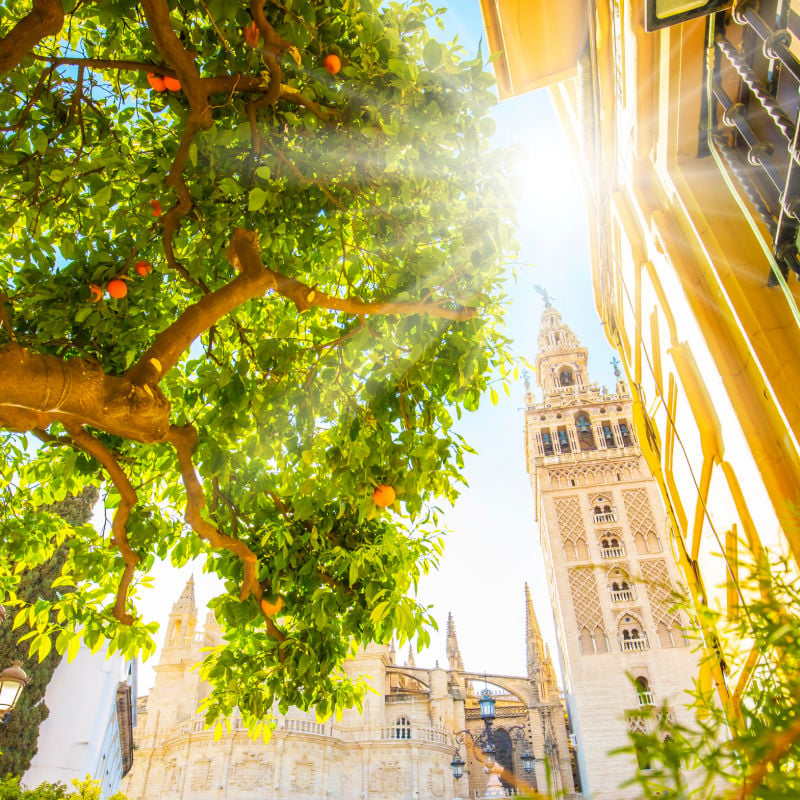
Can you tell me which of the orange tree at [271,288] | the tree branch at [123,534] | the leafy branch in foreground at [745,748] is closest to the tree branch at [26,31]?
the orange tree at [271,288]

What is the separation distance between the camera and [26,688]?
15961 millimetres

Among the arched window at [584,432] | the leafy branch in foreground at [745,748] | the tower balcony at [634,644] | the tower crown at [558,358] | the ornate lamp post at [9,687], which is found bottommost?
the leafy branch in foreground at [745,748]

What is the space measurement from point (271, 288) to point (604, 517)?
3132 cm

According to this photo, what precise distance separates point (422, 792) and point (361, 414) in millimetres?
29040

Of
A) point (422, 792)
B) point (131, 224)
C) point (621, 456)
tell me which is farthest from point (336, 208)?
point (621, 456)

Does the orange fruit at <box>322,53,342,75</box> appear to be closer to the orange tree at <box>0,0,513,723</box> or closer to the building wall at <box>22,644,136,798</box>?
the orange tree at <box>0,0,513,723</box>

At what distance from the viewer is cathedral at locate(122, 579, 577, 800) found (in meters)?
25.3

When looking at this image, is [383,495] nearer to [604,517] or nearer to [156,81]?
[156,81]

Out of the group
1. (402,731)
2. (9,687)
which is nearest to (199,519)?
(9,687)

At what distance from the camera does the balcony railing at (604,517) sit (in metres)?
31.3

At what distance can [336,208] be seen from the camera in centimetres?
427

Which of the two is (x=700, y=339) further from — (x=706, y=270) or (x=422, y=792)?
(x=422, y=792)

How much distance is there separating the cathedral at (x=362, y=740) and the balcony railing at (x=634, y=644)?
629 centimetres

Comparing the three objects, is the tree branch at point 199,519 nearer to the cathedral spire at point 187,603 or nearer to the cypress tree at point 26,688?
the cypress tree at point 26,688
